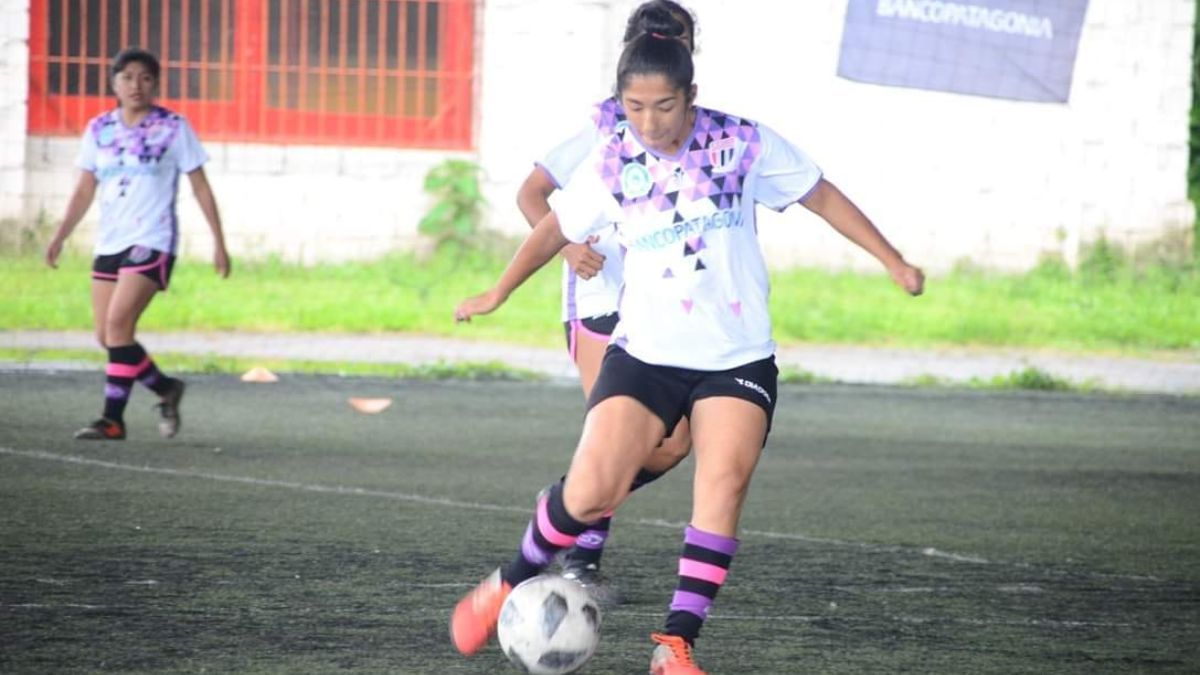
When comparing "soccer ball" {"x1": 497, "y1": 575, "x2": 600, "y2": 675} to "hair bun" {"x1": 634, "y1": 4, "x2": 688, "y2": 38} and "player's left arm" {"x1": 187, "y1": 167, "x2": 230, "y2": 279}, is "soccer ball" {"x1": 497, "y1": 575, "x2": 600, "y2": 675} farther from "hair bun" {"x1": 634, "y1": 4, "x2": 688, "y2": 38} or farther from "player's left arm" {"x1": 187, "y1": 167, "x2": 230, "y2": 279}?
"player's left arm" {"x1": 187, "y1": 167, "x2": 230, "y2": 279}

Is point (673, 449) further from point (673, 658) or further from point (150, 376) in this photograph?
point (150, 376)

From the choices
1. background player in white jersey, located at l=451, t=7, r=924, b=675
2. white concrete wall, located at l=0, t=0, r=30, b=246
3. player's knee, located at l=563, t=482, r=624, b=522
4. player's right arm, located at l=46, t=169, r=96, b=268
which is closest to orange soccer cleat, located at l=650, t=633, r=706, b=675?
background player in white jersey, located at l=451, t=7, r=924, b=675

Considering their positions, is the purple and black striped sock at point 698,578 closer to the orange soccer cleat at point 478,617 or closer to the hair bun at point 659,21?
the orange soccer cleat at point 478,617

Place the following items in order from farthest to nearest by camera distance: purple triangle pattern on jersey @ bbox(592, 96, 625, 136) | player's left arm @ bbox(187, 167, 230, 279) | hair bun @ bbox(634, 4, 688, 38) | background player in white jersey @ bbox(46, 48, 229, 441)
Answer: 1. player's left arm @ bbox(187, 167, 230, 279)
2. background player in white jersey @ bbox(46, 48, 229, 441)
3. purple triangle pattern on jersey @ bbox(592, 96, 625, 136)
4. hair bun @ bbox(634, 4, 688, 38)

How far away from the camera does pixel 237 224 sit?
19.2m

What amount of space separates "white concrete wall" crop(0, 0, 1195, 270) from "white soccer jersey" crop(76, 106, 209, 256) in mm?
7961

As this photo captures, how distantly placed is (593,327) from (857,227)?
159 cm

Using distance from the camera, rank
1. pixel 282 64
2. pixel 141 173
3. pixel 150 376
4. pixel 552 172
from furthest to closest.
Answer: pixel 282 64
pixel 150 376
pixel 141 173
pixel 552 172

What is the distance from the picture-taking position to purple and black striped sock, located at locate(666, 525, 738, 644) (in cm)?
598

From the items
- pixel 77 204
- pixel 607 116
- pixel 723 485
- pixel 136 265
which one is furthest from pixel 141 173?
pixel 723 485

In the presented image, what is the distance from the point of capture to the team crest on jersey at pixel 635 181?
6.20 meters

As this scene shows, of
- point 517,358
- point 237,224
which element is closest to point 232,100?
point 237,224

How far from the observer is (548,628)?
5906 millimetres

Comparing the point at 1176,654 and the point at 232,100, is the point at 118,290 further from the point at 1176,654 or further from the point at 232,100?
the point at 232,100
